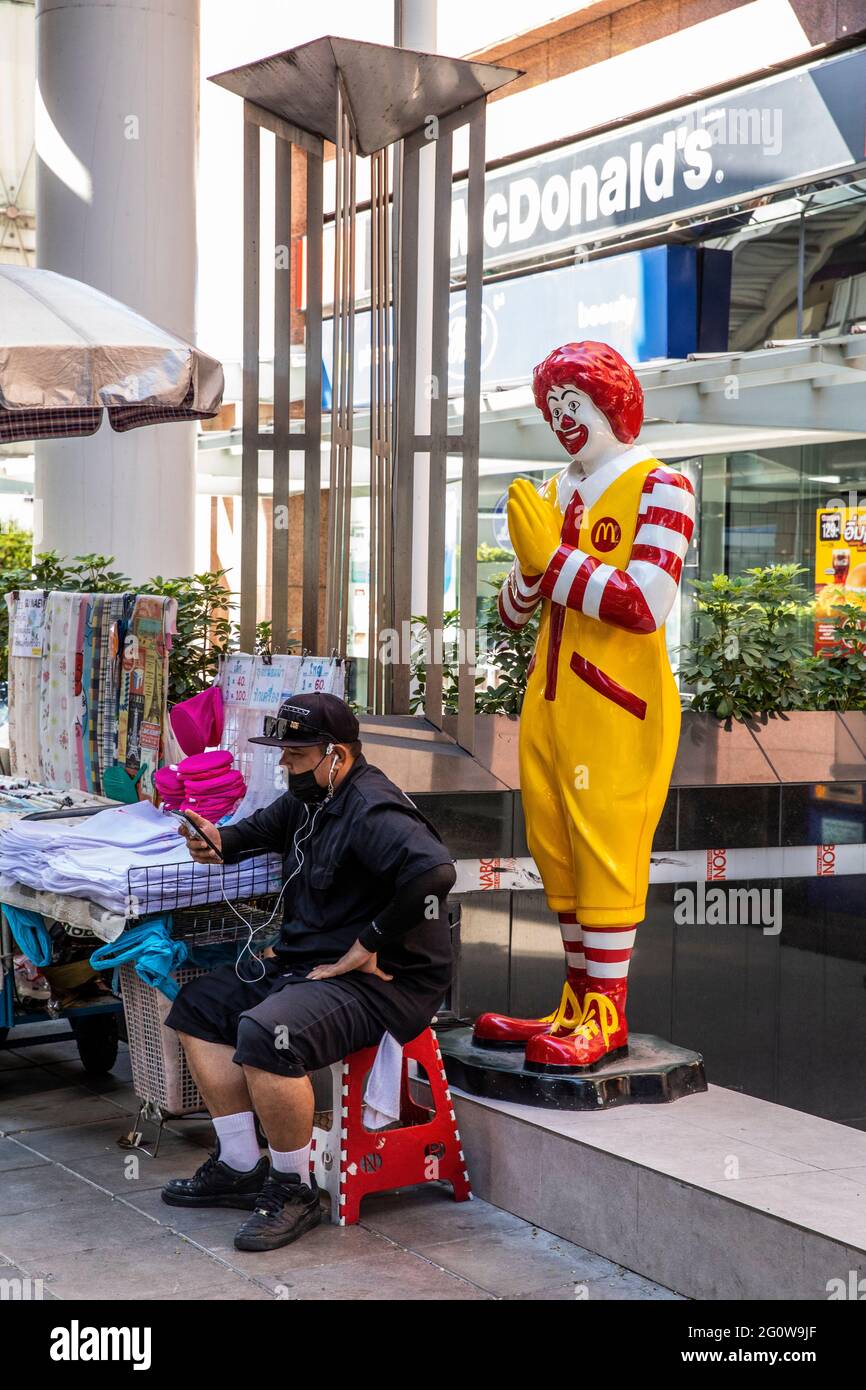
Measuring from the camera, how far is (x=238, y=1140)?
4.55m

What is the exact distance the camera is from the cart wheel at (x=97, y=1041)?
19.4ft

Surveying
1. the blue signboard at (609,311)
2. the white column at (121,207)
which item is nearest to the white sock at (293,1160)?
the white column at (121,207)

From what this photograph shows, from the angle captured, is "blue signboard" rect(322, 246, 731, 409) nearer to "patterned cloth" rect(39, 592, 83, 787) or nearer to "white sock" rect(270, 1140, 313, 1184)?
"patterned cloth" rect(39, 592, 83, 787)

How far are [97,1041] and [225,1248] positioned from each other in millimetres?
1827

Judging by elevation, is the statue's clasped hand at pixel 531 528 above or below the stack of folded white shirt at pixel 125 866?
above

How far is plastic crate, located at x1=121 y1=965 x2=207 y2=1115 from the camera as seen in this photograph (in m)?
4.89

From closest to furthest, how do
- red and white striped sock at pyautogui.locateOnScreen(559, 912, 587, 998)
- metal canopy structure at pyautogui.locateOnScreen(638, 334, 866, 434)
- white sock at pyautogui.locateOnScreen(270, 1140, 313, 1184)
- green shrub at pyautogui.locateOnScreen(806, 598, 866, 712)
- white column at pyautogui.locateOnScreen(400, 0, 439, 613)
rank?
white sock at pyautogui.locateOnScreen(270, 1140, 313, 1184)
red and white striped sock at pyautogui.locateOnScreen(559, 912, 587, 998)
green shrub at pyautogui.locateOnScreen(806, 598, 866, 712)
white column at pyautogui.locateOnScreen(400, 0, 439, 613)
metal canopy structure at pyautogui.locateOnScreen(638, 334, 866, 434)

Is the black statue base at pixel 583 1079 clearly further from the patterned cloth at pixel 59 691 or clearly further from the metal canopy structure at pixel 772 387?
the metal canopy structure at pixel 772 387

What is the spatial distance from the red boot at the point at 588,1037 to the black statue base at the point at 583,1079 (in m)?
0.03

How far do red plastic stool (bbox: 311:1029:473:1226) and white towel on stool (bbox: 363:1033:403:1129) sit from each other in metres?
0.03

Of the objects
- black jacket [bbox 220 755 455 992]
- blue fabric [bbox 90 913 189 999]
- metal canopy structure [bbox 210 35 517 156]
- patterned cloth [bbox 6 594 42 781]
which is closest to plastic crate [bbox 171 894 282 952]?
blue fabric [bbox 90 913 189 999]

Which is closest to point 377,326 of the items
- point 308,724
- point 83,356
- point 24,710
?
point 83,356

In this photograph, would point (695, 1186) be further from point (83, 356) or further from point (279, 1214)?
point (83, 356)
